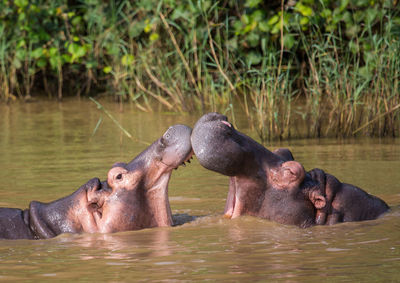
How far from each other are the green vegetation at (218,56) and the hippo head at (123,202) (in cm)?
324

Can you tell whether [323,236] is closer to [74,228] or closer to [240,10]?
[74,228]

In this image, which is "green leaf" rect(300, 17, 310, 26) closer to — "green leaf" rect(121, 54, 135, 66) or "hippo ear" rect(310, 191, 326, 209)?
"green leaf" rect(121, 54, 135, 66)

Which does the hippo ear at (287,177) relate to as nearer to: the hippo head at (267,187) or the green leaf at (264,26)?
the hippo head at (267,187)

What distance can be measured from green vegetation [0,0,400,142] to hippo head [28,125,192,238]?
3.24m

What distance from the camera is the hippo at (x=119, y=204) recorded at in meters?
4.14

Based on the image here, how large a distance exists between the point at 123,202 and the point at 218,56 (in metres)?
6.48

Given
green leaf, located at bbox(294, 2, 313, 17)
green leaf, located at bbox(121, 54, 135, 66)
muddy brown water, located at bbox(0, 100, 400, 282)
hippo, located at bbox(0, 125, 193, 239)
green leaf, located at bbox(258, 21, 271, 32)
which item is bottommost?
muddy brown water, located at bbox(0, 100, 400, 282)

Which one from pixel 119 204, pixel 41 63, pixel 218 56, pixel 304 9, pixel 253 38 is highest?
pixel 304 9

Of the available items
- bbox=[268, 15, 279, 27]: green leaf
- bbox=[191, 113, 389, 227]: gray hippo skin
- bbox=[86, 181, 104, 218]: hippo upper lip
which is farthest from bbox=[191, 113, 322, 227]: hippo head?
bbox=[268, 15, 279, 27]: green leaf

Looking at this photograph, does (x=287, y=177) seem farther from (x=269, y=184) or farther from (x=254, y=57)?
(x=254, y=57)

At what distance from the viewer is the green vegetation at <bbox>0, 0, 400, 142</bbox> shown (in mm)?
7723

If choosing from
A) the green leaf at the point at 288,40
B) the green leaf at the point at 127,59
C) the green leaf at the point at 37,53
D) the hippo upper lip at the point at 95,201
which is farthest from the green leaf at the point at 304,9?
the hippo upper lip at the point at 95,201

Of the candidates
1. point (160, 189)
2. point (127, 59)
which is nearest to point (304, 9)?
point (127, 59)

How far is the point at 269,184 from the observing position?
4125 mm
